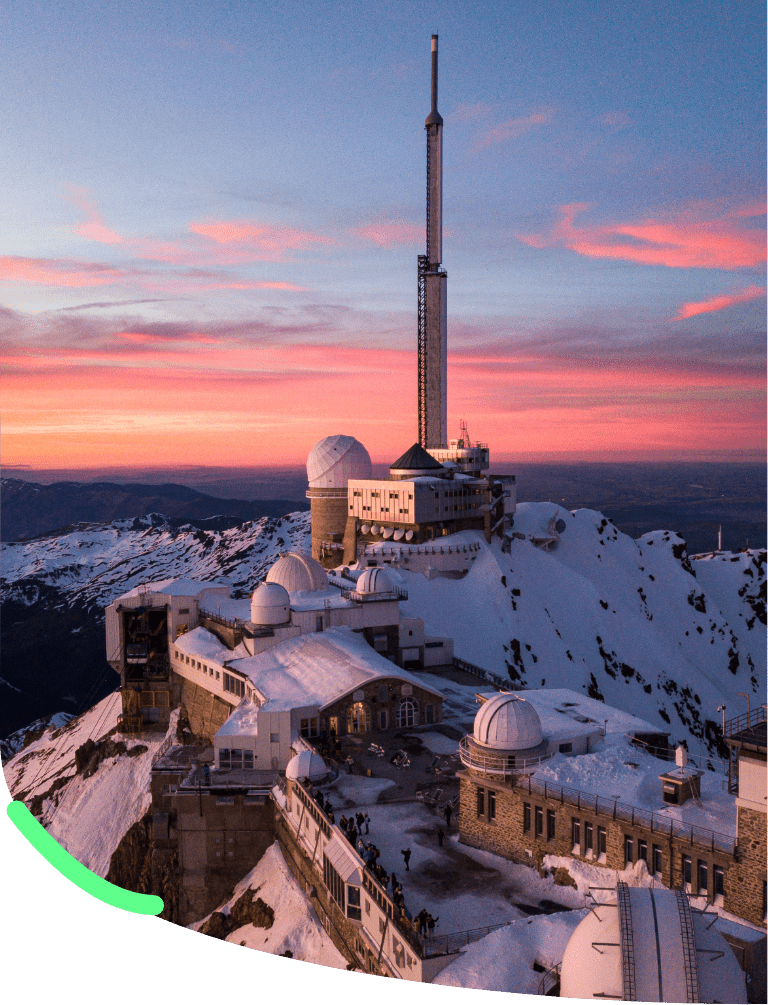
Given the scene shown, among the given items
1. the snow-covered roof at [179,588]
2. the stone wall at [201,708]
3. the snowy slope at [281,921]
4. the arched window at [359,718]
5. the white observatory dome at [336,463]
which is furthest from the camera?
the white observatory dome at [336,463]

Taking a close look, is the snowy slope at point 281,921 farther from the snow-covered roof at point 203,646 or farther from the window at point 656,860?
the snow-covered roof at point 203,646

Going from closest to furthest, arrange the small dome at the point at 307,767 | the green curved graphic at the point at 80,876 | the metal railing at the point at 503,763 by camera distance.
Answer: the green curved graphic at the point at 80,876, the metal railing at the point at 503,763, the small dome at the point at 307,767

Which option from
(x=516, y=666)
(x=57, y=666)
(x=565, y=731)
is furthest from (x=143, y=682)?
(x=57, y=666)

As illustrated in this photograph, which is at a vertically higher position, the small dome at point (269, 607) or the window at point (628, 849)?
the small dome at point (269, 607)

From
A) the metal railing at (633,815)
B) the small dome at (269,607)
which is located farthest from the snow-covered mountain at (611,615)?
the metal railing at (633,815)

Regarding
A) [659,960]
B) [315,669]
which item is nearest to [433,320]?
[315,669]

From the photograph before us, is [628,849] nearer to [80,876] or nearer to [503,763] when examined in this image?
[503,763]

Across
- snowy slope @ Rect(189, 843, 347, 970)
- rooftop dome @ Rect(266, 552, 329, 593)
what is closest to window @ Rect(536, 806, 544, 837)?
snowy slope @ Rect(189, 843, 347, 970)
